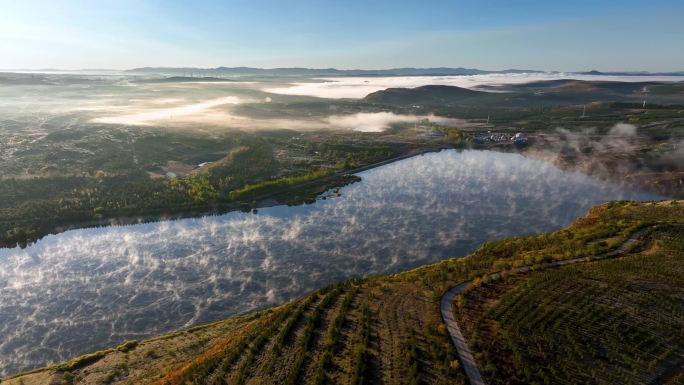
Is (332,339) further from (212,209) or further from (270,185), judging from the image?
(270,185)

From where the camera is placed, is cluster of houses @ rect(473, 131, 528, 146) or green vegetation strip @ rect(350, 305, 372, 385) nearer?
green vegetation strip @ rect(350, 305, 372, 385)

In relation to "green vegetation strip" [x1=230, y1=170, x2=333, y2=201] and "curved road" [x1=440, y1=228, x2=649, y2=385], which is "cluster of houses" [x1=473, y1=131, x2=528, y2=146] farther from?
"curved road" [x1=440, y1=228, x2=649, y2=385]

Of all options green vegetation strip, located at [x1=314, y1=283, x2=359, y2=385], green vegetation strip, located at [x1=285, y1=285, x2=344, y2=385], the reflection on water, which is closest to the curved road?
green vegetation strip, located at [x1=314, y1=283, x2=359, y2=385]

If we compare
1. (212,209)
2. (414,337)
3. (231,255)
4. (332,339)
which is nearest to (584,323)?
(414,337)

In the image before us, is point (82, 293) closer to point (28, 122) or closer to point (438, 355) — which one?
point (438, 355)

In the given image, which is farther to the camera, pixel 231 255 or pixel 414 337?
pixel 231 255
